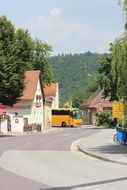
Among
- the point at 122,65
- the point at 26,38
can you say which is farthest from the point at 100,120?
the point at 122,65

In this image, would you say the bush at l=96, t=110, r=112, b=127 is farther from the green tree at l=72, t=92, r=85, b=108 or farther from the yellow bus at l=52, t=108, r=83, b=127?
the green tree at l=72, t=92, r=85, b=108

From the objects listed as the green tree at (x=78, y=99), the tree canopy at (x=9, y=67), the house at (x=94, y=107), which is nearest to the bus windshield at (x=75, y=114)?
the house at (x=94, y=107)

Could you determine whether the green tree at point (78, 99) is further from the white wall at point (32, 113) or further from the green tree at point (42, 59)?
the white wall at point (32, 113)

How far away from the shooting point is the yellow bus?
92.4 metres

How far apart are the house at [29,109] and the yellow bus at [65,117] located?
1265 centimetres

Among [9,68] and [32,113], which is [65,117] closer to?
[32,113]

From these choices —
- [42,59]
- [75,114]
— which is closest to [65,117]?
[75,114]

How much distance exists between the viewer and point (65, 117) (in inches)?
3637

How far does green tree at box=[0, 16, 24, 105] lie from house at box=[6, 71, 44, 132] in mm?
8091

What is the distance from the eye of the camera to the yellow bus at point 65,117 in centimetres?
9238

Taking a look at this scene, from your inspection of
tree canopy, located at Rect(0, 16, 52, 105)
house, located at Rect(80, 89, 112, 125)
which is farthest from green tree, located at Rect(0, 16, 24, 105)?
house, located at Rect(80, 89, 112, 125)

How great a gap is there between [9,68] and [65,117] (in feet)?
128

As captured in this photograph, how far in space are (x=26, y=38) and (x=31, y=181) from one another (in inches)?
2355

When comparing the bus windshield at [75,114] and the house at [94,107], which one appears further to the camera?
the house at [94,107]
